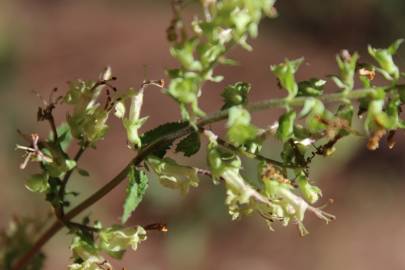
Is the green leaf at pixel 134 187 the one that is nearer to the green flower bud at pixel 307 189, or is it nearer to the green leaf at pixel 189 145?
the green leaf at pixel 189 145

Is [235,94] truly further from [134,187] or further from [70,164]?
[70,164]

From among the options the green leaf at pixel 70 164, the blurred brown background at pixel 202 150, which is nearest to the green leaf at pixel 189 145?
the green leaf at pixel 70 164

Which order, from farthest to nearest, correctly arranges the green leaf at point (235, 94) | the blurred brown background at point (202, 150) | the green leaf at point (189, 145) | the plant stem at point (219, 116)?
the blurred brown background at point (202, 150) < the green leaf at point (189, 145) < the green leaf at point (235, 94) < the plant stem at point (219, 116)

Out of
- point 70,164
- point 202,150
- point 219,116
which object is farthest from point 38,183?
point 202,150

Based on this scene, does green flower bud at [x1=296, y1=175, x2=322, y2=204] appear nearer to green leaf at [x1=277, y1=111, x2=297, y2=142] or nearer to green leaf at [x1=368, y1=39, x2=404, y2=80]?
green leaf at [x1=277, y1=111, x2=297, y2=142]

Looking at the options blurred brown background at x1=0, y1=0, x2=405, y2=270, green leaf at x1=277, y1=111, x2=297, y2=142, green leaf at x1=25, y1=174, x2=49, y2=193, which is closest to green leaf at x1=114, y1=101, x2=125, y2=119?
green leaf at x1=25, y1=174, x2=49, y2=193

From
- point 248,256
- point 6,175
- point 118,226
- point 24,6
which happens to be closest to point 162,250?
point 248,256

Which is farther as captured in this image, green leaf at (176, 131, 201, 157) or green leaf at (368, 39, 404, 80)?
green leaf at (176, 131, 201, 157)
